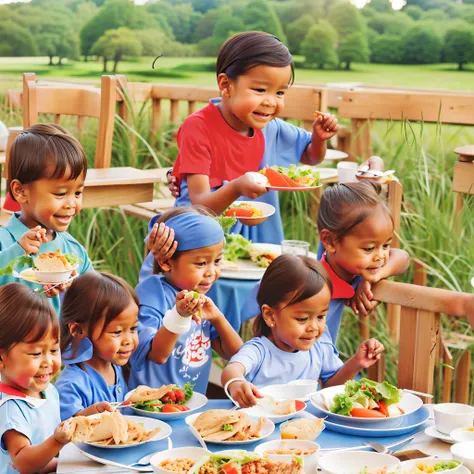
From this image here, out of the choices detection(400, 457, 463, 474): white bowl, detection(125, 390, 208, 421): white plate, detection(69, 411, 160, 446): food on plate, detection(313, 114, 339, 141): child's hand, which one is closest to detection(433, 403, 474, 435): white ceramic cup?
detection(400, 457, 463, 474): white bowl

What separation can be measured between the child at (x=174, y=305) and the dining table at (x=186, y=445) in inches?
32.6

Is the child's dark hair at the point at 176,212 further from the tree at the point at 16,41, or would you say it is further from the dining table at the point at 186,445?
the tree at the point at 16,41

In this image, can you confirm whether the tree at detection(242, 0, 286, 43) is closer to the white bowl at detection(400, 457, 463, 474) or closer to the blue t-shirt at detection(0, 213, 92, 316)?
the blue t-shirt at detection(0, 213, 92, 316)

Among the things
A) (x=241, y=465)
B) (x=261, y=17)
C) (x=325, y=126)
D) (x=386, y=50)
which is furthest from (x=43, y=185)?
(x=261, y=17)

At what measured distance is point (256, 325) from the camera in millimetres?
3545

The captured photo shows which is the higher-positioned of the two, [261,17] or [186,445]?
[261,17]

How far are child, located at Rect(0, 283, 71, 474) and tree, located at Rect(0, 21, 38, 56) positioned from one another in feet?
39.5

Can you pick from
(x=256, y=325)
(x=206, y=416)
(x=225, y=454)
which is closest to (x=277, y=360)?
(x=256, y=325)

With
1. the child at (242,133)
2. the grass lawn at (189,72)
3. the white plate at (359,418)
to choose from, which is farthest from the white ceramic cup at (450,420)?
the grass lawn at (189,72)

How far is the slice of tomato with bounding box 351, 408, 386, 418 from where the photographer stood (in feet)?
8.87

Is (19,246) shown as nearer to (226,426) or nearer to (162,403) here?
(162,403)

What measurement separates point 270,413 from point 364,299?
0.87 m

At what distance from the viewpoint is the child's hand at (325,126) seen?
430cm

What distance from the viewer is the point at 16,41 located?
14227mm
